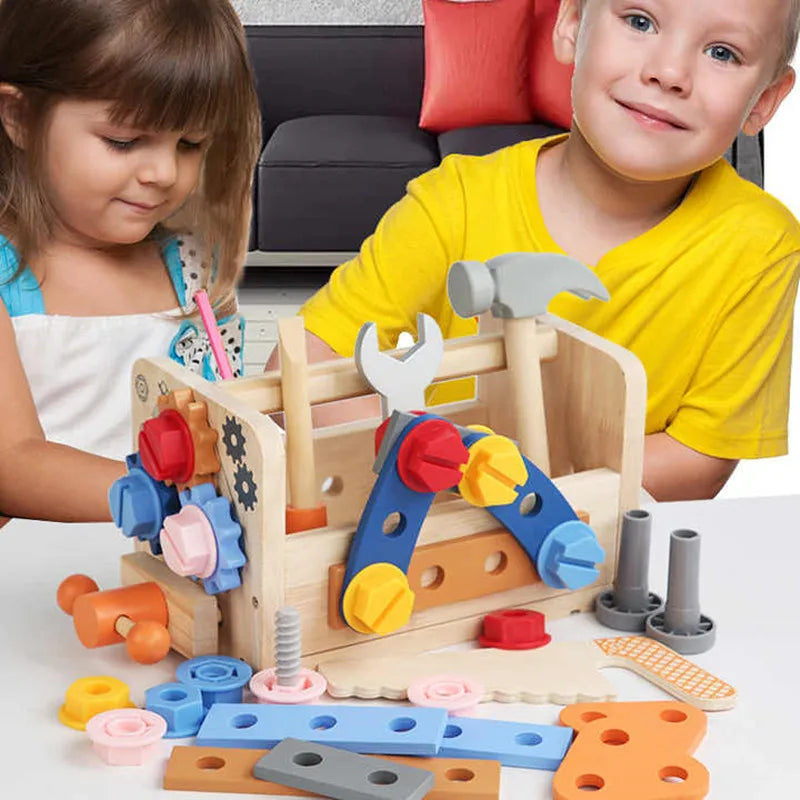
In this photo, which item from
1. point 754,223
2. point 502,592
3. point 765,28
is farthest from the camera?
point 754,223

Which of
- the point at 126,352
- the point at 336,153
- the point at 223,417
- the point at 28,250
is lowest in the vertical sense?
the point at 336,153

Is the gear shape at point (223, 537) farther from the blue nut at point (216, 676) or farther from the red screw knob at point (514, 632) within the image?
the red screw knob at point (514, 632)

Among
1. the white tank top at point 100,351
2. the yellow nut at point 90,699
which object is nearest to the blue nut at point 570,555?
the yellow nut at point 90,699

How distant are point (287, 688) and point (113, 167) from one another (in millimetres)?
578

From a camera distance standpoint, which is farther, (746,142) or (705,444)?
(746,142)

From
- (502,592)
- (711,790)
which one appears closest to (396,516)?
(502,592)

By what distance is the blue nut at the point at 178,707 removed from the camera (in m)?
0.61

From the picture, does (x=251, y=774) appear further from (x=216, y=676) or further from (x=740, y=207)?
(x=740, y=207)

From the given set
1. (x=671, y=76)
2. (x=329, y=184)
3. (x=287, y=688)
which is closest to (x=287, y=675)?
(x=287, y=688)

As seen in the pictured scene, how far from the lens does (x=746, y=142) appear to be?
288 centimetres

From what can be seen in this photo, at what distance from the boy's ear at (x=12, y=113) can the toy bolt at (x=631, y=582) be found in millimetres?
657

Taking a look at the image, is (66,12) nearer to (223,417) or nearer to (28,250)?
(28,250)

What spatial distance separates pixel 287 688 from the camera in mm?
630

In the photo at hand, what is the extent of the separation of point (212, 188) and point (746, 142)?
1968 mm
